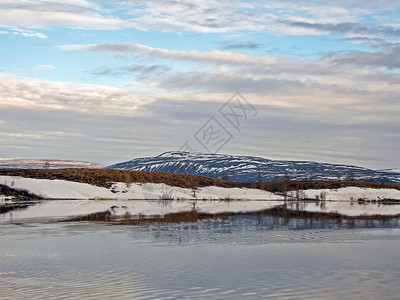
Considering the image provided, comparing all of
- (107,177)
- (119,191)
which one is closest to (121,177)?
(107,177)

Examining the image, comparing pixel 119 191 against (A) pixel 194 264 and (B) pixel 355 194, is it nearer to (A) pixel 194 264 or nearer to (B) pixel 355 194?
(B) pixel 355 194

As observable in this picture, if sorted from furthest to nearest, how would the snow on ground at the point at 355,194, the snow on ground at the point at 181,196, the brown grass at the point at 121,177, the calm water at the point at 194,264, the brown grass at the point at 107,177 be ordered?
the snow on ground at the point at 355,194 → the brown grass at the point at 121,177 → the brown grass at the point at 107,177 → the snow on ground at the point at 181,196 → the calm water at the point at 194,264

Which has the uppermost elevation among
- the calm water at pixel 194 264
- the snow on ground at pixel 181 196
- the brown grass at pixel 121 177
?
the brown grass at pixel 121 177

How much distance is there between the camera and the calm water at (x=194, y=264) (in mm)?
15617

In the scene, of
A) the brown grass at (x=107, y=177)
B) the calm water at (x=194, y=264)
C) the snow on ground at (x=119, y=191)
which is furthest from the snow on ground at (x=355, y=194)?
the calm water at (x=194, y=264)

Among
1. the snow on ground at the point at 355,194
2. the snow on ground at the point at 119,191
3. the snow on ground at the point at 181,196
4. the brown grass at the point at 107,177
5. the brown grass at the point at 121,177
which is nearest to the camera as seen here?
the snow on ground at the point at 181,196

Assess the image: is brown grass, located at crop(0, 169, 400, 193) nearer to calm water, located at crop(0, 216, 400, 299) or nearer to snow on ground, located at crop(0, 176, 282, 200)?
snow on ground, located at crop(0, 176, 282, 200)

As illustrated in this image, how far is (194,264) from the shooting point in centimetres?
2083

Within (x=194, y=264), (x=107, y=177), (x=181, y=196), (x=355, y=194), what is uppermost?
(x=107, y=177)

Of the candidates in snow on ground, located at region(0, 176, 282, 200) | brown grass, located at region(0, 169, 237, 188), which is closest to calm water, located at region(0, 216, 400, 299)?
snow on ground, located at region(0, 176, 282, 200)

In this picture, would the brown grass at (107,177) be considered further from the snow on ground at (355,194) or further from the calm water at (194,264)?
the calm water at (194,264)

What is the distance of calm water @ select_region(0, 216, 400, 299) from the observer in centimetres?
1562

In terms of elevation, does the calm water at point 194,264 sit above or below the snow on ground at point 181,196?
below

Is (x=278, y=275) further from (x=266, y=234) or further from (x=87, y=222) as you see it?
(x=87, y=222)
